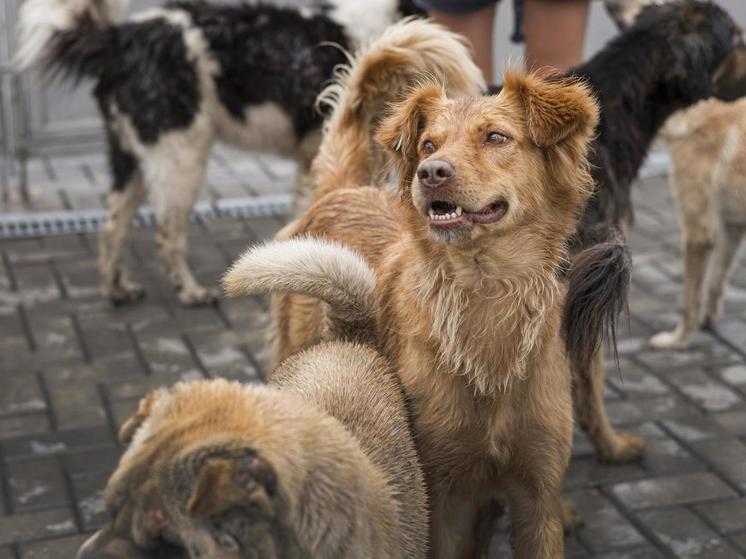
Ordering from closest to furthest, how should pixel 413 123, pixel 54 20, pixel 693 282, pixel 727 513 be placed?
pixel 413 123, pixel 727 513, pixel 693 282, pixel 54 20

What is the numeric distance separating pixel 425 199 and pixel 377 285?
23.8 inches

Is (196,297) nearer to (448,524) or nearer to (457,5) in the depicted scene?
(457,5)

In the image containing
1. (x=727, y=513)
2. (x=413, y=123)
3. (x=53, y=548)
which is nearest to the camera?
(x=413, y=123)

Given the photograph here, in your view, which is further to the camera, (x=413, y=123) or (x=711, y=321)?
(x=711, y=321)

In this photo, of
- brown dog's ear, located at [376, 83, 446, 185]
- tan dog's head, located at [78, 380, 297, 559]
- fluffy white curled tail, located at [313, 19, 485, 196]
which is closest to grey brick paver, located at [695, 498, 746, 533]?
fluffy white curled tail, located at [313, 19, 485, 196]

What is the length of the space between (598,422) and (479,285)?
1446 mm

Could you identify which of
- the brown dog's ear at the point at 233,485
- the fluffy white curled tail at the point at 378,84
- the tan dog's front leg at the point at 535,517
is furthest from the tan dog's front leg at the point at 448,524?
the fluffy white curled tail at the point at 378,84

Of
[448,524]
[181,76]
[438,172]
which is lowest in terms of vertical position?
[448,524]

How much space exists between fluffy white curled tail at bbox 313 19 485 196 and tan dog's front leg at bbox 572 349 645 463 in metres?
1.04

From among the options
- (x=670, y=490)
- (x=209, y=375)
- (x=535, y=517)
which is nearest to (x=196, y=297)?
(x=209, y=375)

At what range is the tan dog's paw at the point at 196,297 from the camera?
18.1 feet

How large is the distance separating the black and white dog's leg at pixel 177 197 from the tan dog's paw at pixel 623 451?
231cm

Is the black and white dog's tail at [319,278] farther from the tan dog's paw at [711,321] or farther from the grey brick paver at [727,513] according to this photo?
the tan dog's paw at [711,321]

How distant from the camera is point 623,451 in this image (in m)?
4.07
